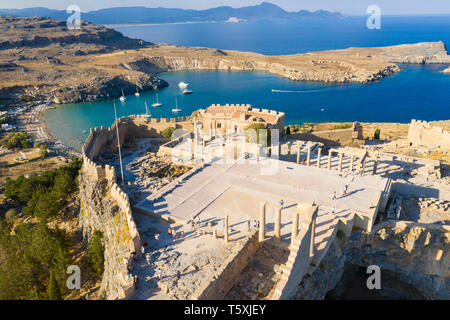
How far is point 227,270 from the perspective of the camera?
17.5 meters

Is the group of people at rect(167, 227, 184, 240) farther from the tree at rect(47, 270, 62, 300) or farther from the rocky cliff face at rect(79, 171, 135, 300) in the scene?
the tree at rect(47, 270, 62, 300)

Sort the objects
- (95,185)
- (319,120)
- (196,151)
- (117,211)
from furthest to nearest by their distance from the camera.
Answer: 1. (319,120)
2. (196,151)
3. (95,185)
4. (117,211)

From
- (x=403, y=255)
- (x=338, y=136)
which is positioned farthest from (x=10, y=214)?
(x=338, y=136)

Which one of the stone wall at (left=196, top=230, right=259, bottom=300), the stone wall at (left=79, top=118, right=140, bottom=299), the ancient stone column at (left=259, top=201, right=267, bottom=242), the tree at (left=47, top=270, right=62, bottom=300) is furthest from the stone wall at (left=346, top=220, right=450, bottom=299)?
the tree at (left=47, top=270, right=62, bottom=300)

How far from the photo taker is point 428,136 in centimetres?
4228

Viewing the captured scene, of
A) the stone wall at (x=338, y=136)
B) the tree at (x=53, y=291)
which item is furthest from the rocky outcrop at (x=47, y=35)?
the tree at (x=53, y=291)

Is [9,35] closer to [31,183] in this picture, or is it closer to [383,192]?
[31,183]

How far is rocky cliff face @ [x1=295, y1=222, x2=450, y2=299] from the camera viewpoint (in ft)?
72.3

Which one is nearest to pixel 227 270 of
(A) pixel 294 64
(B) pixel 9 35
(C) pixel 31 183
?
(C) pixel 31 183

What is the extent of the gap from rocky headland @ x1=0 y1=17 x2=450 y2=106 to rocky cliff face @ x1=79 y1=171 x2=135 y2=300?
2574 inches

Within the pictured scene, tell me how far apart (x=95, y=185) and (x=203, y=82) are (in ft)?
288

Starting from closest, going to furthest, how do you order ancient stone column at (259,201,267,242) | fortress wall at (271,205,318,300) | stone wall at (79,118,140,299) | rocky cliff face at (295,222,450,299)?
fortress wall at (271,205,318,300) → stone wall at (79,118,140,299) → ancient stone column at (259,201,267,242) → rocky cliff face at (295,222,450,299)

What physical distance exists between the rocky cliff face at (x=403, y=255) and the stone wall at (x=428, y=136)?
21136 millimetres

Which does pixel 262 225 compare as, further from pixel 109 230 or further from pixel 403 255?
pixel 403 255
